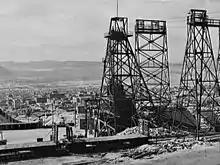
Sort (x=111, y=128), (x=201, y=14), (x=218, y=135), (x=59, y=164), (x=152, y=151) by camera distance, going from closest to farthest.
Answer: (x=59, y=164) → (x=152, y=151) → (x=218, y=135) → (x=201, y=14) → (x=111, y=128)

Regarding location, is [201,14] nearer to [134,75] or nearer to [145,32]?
[145,32]

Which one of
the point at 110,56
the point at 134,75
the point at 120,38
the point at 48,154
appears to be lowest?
the point at 48,154

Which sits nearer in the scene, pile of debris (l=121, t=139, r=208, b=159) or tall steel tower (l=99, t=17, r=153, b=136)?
pile of debris (l=121, t=139, r=208, b=159)

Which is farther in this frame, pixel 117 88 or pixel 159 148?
pixel 117 88

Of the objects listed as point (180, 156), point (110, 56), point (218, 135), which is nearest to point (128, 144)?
point (180, 156)

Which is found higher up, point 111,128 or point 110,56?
point 110,56

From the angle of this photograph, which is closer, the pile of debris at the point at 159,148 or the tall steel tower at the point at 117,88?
the pile of debris at the point at 159,148

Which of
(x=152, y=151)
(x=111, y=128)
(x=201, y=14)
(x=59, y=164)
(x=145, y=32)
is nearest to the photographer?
(x=59, y=164)

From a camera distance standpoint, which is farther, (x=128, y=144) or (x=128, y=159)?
(x=128, y=144)
